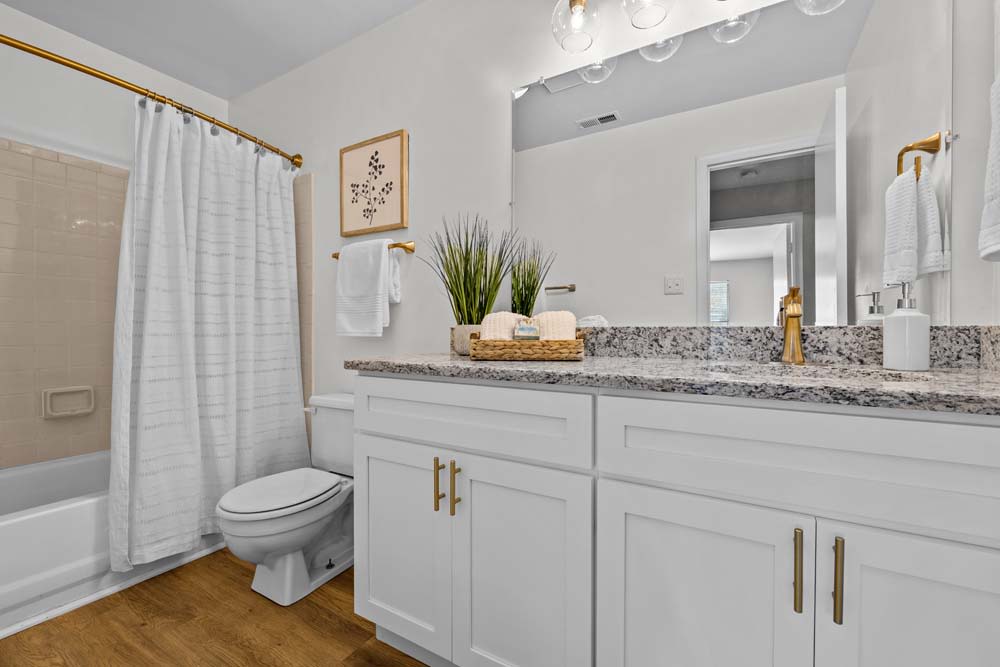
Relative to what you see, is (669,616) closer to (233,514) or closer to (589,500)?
(589,500)

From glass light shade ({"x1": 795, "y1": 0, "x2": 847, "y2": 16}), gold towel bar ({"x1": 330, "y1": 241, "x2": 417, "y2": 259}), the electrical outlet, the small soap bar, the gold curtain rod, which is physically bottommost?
the small soap bar

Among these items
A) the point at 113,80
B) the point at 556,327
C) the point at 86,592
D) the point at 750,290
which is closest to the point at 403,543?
the point at 556,327

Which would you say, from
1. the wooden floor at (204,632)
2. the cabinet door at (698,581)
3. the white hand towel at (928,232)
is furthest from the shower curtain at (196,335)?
the white hand towel at (928,232)

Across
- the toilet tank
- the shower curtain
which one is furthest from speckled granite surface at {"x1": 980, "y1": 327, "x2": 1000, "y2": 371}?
the shower curtain

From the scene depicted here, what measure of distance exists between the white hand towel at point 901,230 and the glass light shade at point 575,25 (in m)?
1.01

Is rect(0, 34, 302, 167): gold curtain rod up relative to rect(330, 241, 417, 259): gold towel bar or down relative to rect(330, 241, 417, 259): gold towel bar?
up

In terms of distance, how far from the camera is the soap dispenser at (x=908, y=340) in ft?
3.08

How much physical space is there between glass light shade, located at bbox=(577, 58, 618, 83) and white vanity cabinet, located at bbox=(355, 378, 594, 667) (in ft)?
3.88

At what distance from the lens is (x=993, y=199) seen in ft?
2.68

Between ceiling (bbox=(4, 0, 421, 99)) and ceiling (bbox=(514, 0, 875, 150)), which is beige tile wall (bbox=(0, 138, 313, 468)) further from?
ceiling (bbox=(514, 0, 875, 150))

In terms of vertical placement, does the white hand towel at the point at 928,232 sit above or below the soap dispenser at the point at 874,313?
above

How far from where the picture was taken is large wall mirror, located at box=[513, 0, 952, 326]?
111cm

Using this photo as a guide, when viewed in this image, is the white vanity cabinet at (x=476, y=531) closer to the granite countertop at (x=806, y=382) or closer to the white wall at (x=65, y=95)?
the granite countertop at (x=806, y=382)

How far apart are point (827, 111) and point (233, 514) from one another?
2.12 metres
